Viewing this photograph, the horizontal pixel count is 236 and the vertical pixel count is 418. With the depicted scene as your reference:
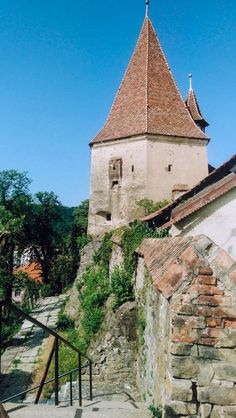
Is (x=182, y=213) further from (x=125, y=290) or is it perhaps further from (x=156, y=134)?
(x=156, y=134)

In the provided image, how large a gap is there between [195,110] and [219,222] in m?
17.4

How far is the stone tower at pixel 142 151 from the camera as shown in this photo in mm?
21406

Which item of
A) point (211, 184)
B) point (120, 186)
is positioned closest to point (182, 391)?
point (211, 184)

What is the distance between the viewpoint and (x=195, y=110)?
86.6 feet

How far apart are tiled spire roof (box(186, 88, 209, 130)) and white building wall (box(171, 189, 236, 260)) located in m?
16.1

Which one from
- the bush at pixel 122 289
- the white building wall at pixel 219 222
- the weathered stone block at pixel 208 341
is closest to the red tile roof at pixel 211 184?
the white building wall at pixel 219 222

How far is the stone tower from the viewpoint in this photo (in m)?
21.4

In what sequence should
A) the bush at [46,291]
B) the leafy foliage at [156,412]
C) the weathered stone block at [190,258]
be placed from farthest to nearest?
the bush at [46,291] → the leafy foliage at [156,412] → the weathered stone block at [190,258]

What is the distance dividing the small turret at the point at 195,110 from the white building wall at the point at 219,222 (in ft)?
52.9

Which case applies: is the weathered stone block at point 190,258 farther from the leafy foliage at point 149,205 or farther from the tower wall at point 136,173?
the tower wall at point 136,173

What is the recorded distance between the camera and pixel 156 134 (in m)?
21.4

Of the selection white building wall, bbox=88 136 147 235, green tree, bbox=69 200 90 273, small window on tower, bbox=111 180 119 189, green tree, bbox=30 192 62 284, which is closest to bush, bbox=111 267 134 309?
white building wall, bbox=88 136 147 235

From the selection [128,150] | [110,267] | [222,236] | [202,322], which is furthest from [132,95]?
[202,322]

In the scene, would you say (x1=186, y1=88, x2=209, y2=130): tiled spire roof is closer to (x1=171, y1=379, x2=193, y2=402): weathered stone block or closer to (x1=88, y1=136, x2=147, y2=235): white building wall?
(x1=88, y1=136, x2=147, y2=235): white building wall
